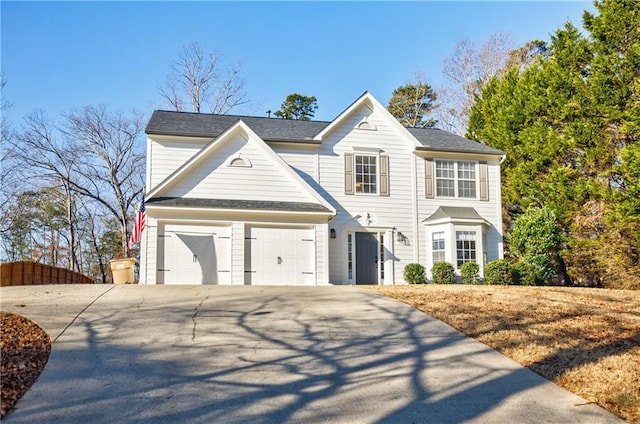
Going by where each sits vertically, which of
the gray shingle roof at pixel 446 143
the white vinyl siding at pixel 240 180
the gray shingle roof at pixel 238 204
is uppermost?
the gray shingle roof at pixel 446 143

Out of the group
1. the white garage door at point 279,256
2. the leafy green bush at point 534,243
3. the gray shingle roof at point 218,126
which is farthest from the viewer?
the leafy green bush at point 534,243

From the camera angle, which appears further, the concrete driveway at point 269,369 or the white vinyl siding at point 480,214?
the white vinyl siding at point 480,214

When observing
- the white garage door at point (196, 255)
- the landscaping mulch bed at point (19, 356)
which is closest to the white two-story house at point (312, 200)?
the white garage door at point (196, 255)

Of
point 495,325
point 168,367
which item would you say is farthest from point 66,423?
point 495,325

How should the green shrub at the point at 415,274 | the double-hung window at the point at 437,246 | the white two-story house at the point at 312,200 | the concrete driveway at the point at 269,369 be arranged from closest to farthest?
the concrete driveway at the point at 269,369
the white two-story house at the point at 312,200
the green shrub at the point at 415,274
the double-hung window at the point at 437,246

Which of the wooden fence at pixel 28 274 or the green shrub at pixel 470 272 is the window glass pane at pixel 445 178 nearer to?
the green shrub at pixel 470 272

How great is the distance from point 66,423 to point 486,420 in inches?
175

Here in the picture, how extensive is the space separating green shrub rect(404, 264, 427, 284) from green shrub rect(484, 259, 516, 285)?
6.55 feet

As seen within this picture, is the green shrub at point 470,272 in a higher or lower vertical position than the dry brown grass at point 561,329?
higher

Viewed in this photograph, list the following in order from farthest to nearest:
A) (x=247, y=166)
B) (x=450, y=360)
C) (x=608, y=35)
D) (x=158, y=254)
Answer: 1. (x=608, y=35)
2. (x=247, y=166)
3. (x=158, y=254)
4. (x=450, y=360)

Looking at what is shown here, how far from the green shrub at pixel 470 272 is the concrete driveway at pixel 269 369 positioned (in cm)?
717

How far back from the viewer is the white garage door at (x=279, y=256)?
16531mm

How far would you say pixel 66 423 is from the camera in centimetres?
571

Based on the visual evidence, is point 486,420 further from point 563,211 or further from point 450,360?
point 563,211
